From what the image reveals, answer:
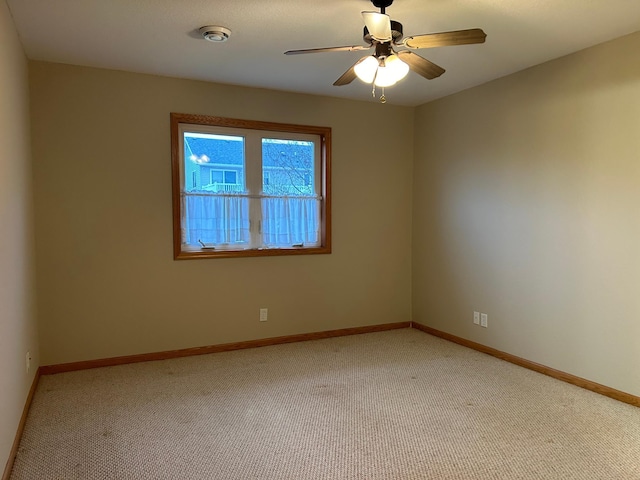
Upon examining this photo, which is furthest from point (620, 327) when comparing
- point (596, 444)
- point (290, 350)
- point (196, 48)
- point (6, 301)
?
point (6, 301)

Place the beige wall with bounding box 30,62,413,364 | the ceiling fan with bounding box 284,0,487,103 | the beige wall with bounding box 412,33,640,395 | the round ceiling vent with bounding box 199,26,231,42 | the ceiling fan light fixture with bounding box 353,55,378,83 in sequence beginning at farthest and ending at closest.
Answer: the beige wall with bounding box 30,62,413,364
the beige wall with bounding box 412,33,640,395
the round ceiling vent with bounding box 199,26,231,42
the ceiling fan light fixture with bounding box 353,55,378,83
the ceiling fan with bounding box 284,0,487,103

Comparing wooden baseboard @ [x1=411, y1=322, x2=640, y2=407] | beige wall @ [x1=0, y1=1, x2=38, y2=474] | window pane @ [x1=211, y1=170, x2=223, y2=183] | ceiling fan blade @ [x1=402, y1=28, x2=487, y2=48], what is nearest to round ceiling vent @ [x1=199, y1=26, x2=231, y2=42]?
beige wall @ [x1=0, y1=1, x2=38, y2=474]

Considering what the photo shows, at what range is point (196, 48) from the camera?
3.05 meters

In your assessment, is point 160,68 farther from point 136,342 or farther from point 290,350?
point 290,350

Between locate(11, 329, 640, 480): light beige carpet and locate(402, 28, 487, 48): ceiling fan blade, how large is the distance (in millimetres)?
2031

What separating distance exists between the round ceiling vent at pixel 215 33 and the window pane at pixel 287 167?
1.42 meters

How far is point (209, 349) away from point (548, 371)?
9.08ft

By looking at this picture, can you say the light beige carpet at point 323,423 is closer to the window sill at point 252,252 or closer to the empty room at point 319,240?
the empty room at point 319,240

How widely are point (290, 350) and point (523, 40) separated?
3.01 metres

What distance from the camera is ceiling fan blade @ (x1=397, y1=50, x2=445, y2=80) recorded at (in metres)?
2.35

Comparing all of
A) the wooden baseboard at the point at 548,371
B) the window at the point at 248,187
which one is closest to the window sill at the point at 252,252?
the window at the point at 248,187

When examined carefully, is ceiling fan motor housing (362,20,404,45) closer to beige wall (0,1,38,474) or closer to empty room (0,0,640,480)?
empty room (0,0,640,480)

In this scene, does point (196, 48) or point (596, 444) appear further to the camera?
point (196, 48)

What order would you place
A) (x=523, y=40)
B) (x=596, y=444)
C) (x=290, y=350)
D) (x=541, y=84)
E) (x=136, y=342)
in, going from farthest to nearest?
(x=290, y=350) < (x=136, y=342) < (x=541, y=84) < (x=523, y=40) < (x=596, y=444)
